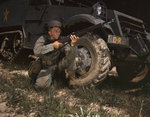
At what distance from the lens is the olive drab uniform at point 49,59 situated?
299 cm

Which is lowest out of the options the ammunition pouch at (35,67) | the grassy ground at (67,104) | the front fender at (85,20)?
the grassy ground at (67,104)

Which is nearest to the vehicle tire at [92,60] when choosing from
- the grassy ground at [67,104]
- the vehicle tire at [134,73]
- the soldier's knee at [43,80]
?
the grassy ground at [67,104]

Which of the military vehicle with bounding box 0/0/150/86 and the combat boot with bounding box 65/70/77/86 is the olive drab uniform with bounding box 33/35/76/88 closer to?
the combat boot with bounding box 65/70/77/86

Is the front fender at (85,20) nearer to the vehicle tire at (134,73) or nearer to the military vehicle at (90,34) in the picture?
the military vehicle at (90,34)

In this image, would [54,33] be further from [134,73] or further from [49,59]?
[134,73]

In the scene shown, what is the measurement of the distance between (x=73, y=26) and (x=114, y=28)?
0.85m

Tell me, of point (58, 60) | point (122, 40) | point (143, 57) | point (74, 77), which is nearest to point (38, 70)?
point (58, 60)

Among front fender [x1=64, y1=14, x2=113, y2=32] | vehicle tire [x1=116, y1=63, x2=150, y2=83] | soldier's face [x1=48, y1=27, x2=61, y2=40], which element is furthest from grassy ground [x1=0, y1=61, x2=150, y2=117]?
vehicle tire [x1=116, y1=63, x2=150, y2=83]

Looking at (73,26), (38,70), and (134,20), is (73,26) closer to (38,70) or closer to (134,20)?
(38,70)

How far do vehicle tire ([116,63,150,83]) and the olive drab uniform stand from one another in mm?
1941

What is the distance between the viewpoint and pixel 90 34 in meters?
3.44

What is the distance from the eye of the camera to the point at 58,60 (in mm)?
3342

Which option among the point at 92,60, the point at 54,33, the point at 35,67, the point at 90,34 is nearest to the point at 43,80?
the point at 35,67

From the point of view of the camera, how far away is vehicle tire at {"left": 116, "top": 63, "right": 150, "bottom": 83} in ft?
15.0
